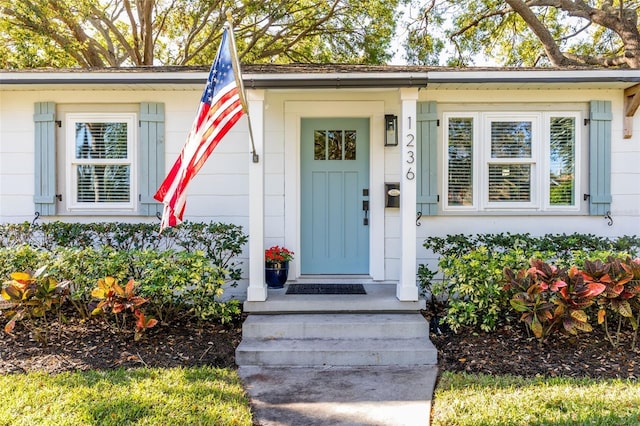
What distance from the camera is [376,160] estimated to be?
17.2 ft

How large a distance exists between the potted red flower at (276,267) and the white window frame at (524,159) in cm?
202

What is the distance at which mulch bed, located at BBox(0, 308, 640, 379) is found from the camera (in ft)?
11.7

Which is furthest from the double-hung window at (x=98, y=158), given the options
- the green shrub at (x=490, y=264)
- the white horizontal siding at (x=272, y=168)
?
the green shrub at (x=490, y=264)

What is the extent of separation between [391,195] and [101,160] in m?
3.51

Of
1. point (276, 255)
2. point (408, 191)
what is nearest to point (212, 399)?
point (276, 255)

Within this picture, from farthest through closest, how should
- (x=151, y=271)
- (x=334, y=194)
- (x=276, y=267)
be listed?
(x=334, y=194) → (x=276, y=267) → (x=151, y=271)

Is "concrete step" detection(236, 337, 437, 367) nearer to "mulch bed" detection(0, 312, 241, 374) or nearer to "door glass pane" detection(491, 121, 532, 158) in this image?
"mulch bed" detection(0, 312, 241, 374)

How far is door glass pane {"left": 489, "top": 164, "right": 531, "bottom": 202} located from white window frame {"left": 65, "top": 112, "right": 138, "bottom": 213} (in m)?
4.33

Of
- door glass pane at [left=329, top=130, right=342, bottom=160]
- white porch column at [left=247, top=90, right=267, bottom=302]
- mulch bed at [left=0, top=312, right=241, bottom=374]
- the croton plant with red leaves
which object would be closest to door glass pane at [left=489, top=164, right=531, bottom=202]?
door glass pane at [left=329, top=130, right=342, bottom=160]

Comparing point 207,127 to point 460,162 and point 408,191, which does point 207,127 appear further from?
point 460,162

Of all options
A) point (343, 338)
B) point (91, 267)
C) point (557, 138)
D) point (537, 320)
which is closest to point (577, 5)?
point (557, 138)

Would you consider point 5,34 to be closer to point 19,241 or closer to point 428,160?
point 19,241

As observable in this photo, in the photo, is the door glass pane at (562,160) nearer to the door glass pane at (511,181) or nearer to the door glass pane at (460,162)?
the door glass pane at (511,181)

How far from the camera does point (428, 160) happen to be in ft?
16.9
